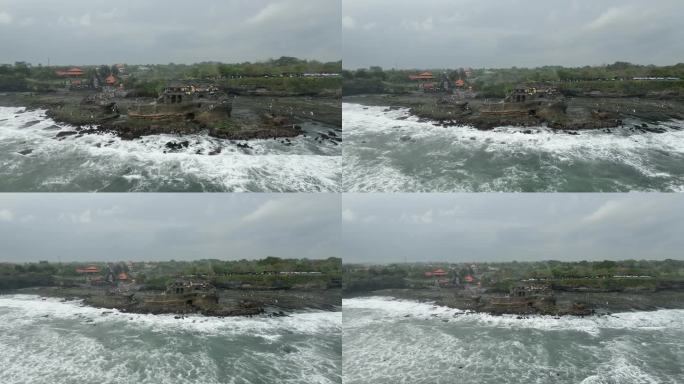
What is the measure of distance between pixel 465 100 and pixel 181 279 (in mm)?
5404

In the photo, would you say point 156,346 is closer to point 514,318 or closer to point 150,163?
point 150,163

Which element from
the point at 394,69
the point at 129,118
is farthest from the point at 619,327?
the point at 129,118

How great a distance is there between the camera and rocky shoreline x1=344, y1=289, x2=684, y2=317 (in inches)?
282

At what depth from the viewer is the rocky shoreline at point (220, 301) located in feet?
23.7

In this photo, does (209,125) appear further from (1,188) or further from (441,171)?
(441,171)

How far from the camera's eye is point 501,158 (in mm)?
6836

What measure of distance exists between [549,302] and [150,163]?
6.52 m

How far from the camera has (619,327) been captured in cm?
716

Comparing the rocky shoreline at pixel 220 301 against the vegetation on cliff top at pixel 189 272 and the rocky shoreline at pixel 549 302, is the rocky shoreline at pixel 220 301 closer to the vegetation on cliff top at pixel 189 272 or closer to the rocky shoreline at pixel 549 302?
the vegetation on cliff top at pixel 189 272

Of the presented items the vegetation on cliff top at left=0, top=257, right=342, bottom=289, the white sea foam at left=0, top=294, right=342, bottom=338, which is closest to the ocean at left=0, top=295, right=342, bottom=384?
the white sea foam at left=0, top=294, right=342, bottom=338

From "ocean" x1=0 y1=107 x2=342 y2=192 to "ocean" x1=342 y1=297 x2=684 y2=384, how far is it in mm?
2339

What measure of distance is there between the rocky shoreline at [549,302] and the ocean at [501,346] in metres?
0.10

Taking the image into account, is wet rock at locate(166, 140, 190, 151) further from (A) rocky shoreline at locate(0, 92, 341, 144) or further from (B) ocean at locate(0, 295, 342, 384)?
(B) ocean at locate(0, 295, 342, 384)

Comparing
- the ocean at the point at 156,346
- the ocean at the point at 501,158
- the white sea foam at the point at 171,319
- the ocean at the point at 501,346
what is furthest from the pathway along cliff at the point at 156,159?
the ocean at the point at 501,346
